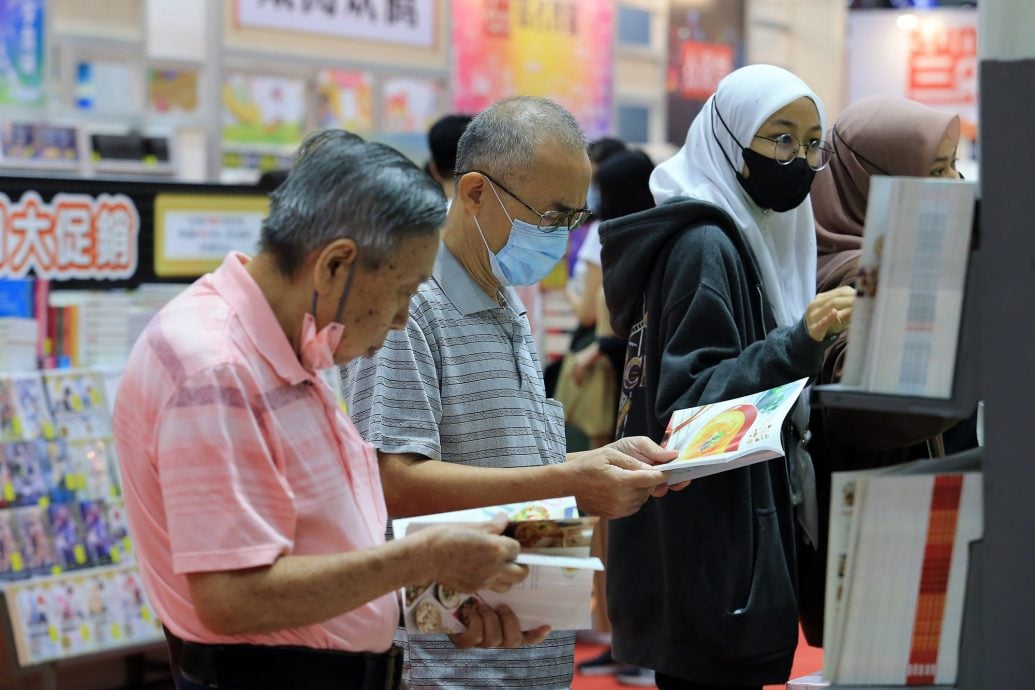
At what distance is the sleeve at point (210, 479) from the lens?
5.13ft

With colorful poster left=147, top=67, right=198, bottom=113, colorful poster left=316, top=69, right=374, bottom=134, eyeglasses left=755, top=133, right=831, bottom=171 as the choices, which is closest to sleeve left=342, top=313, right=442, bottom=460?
eyeglasses left=755, top=133, right=831, bottom=171

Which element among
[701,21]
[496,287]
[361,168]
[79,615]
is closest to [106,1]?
[79,615]

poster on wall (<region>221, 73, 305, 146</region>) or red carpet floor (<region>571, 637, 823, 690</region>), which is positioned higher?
poster on wall (<region>221, 73, 305, 146</region>)

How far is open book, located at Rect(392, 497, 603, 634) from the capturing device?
1785 mm

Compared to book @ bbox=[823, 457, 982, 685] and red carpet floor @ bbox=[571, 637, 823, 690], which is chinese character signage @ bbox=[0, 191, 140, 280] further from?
book @ bbox=[823, 457, 982, 685]

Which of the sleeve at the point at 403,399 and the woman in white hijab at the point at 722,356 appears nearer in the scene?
the sleeve at the point at 403,399

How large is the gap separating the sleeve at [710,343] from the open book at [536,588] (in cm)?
57

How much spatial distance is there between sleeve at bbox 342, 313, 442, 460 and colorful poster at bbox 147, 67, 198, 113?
4.11 m

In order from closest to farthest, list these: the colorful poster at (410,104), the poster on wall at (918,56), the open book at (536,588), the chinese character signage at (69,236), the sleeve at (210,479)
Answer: the sleeve at (210,479) → the open book at (536,588) → the chinese character signage at (69,236) → the colorful poster at (410,104) → the poster on wall at (918,56)

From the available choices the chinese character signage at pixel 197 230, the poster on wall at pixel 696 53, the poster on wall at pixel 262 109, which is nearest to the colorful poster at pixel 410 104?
the poster on wall at pixel 262 109

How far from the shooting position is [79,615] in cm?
434

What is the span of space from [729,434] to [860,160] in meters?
1.01

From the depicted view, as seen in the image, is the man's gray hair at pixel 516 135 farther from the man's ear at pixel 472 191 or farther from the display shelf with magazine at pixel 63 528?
the display shelf with magazine at pixel 63 528

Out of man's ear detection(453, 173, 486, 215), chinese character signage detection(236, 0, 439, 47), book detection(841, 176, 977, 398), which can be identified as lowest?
book detection(841, 176, 977, 398)
